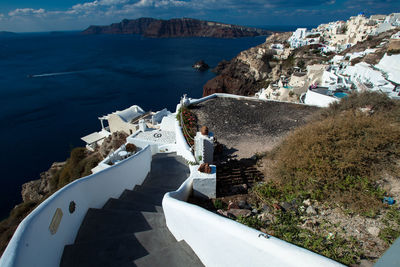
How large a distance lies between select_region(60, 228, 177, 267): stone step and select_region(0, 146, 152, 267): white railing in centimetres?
21

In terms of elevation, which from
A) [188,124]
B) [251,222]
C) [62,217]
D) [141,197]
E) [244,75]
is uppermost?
[62,217]

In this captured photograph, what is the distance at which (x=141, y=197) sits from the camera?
5.59 meters

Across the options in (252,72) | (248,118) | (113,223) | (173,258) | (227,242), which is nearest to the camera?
(227,242)

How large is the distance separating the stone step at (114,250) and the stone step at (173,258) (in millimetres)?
156

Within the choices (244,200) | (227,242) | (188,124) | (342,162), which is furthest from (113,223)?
(188,124)

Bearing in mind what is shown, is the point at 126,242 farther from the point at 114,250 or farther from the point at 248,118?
the point at 248,118

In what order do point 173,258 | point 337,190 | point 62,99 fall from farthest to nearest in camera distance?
point 62,99 → point 337,190 → point 173,258

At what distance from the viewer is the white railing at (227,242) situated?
240 cm

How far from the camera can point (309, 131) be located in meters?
6.26

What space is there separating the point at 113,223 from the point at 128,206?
2.92 ft

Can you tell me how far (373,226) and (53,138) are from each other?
37148 millimetres

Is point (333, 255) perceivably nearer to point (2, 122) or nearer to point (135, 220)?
point (135, 220)

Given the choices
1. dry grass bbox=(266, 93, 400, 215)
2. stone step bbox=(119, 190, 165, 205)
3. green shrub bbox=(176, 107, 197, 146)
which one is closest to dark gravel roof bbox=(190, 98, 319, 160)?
green shrub bbox=(176, 107, 197, 146)

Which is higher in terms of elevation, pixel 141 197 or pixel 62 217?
pixel 62 217
